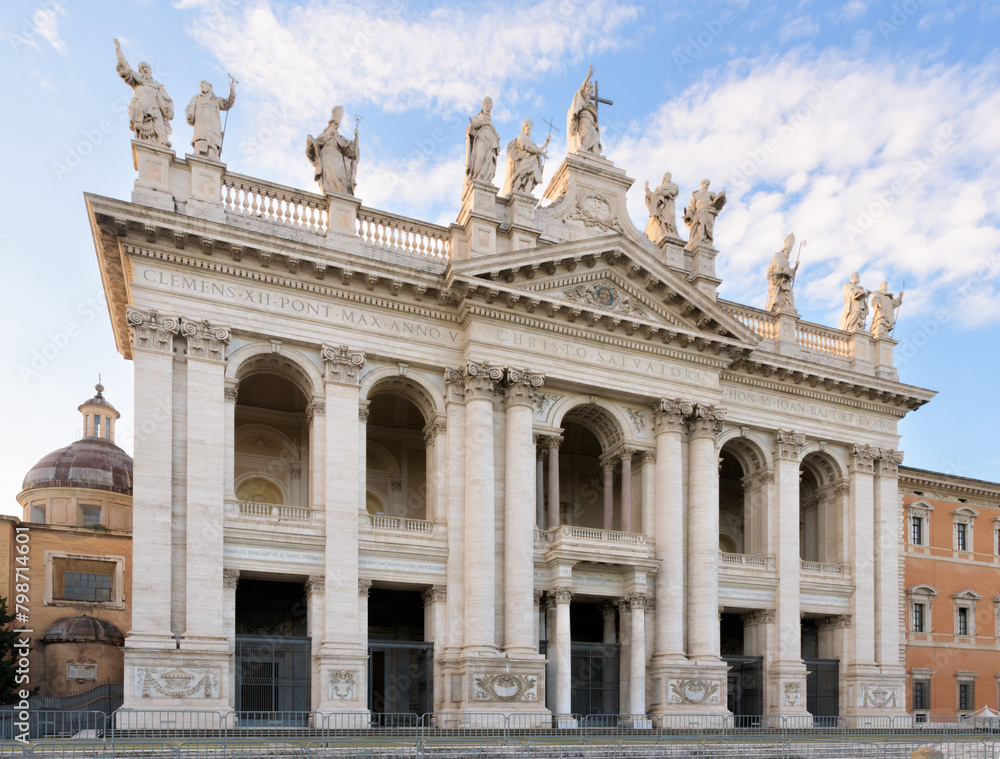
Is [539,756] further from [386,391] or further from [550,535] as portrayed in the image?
[386,391]

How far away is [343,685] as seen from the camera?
86.5 ft

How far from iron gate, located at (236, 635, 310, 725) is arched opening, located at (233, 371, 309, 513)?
640 centimetres

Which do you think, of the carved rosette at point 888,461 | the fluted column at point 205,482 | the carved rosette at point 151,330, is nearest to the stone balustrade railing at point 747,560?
the carved rosette at point 888,461

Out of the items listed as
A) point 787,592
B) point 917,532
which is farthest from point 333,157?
point 917,532

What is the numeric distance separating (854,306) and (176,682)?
29447mm

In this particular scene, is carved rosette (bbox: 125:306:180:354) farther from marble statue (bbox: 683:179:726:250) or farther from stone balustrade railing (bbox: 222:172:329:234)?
marble statue (bbox: 683:179:726:250)

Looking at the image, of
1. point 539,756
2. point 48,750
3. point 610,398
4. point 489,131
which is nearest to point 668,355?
point 610,398

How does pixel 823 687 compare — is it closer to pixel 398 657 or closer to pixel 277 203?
pixel 398 657

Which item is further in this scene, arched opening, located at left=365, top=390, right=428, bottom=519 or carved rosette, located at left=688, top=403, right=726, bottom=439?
arched opening, located at left=365, top=390, right=428, bottom=519

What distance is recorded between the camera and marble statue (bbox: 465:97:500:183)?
32.0 m

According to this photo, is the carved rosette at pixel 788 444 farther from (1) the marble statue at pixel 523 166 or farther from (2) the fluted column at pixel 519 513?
(1) the marble statue at pixel 523 166

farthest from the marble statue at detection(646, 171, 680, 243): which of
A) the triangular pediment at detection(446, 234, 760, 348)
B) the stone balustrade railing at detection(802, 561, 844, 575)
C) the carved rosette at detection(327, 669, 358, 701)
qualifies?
the carved rosette at detection(327, 669, 358, 701)

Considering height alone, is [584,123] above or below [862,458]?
above

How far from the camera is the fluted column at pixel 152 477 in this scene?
80.8 feet
